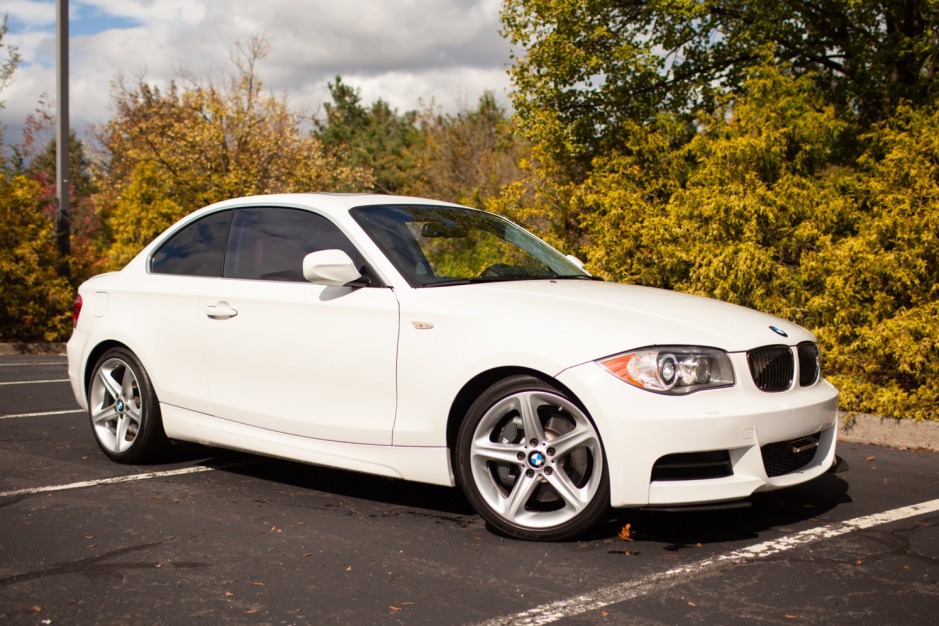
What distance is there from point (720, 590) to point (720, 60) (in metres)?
11.0

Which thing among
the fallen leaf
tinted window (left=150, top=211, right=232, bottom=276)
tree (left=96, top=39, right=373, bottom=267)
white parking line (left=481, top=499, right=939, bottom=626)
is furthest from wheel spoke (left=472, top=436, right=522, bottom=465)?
tree (left=96, top=39, right=373, bottom=267)

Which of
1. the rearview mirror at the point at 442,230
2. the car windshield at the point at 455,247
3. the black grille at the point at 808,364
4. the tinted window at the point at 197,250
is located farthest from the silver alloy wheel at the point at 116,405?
the black grille at the point at 808,364

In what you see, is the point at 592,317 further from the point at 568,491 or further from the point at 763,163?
the point at 763,163

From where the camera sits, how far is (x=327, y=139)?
5434 centimetres

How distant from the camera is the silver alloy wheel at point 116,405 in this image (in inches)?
248

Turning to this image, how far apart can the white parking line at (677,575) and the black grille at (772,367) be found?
2.35ft

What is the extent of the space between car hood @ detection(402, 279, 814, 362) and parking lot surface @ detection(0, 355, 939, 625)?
0.94m

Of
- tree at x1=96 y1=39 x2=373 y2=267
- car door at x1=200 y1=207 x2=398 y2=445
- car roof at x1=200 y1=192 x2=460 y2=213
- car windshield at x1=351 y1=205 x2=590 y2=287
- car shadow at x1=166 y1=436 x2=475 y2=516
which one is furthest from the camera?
tree at x1=96 y1=39 x2=373 y2=267

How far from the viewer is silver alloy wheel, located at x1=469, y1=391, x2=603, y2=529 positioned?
4434 millimetres

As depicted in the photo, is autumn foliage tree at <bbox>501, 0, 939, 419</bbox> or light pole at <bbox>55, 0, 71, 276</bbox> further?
light pole at <bbox>55, 0, 71, 276</bbox>

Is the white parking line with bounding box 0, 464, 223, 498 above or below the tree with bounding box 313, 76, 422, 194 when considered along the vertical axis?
below

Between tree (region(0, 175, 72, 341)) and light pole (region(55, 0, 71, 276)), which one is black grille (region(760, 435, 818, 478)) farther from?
light pole (region(55, 0, 71, 276))

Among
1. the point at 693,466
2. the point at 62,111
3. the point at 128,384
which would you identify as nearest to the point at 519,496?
the point at 693,466

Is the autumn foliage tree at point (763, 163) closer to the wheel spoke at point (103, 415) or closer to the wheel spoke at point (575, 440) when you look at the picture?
the wheel spoke at point (575, 440)
